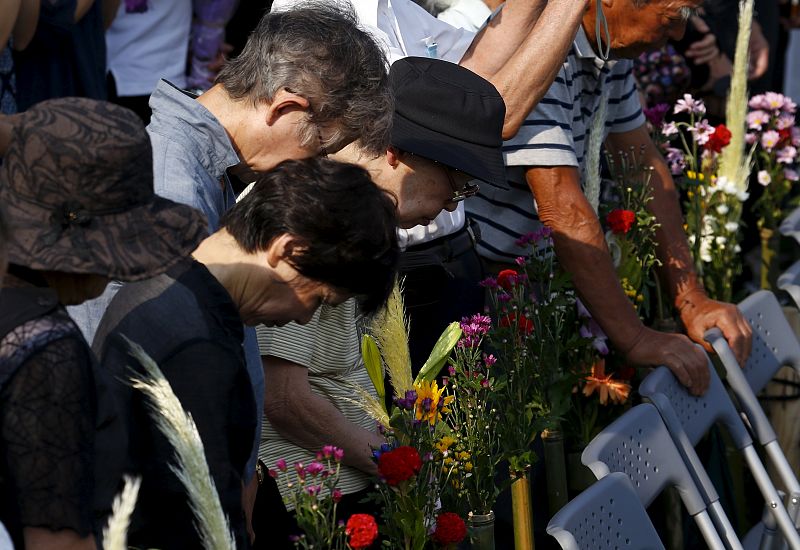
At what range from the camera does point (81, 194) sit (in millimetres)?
1438

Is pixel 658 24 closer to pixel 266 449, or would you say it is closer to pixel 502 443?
pixel 502 443

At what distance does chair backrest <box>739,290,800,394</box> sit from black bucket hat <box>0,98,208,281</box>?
2.34 metres

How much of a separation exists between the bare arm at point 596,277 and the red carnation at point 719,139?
101cm

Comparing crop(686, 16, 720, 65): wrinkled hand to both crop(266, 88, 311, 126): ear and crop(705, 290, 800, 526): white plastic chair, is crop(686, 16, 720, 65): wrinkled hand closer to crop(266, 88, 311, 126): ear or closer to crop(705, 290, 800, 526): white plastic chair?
crop(705, 290, 800, 526): white plastic chair

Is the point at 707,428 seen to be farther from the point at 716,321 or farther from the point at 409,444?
the point at 409,444

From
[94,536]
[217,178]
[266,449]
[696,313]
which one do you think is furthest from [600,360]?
[94,536]

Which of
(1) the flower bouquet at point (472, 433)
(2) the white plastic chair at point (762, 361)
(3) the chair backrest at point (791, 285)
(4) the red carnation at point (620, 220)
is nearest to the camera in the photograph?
(1) the flower bouquet at point (472, 433)

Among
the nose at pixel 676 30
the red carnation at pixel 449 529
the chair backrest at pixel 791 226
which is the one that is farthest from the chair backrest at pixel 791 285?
the red carnation at pixel 449 529

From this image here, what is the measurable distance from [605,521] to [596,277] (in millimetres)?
899

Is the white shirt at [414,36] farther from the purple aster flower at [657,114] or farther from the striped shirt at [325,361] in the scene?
the purple aster flower at [657,114]

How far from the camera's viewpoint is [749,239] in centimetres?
530

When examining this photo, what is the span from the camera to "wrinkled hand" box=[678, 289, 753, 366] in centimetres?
334

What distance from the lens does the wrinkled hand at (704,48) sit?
566 centimetres

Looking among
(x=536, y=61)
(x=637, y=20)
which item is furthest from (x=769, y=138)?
(x=536, y=61)
